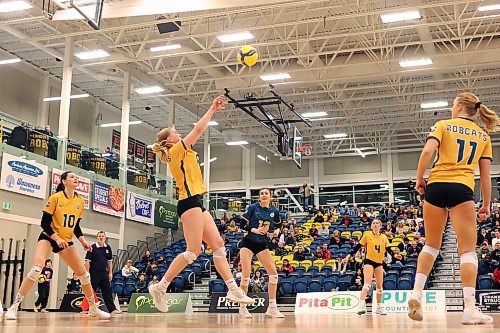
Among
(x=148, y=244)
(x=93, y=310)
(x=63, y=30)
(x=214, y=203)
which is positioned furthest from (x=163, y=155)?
(x=214, y=203)

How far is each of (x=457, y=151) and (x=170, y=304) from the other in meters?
12.1

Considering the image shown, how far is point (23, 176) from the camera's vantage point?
20.3 metres

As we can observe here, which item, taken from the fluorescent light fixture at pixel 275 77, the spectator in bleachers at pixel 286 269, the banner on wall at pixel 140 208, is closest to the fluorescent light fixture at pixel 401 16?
the fluorescent light fixture at pixel 275 77

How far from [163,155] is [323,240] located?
19.0m

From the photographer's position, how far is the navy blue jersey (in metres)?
8.98

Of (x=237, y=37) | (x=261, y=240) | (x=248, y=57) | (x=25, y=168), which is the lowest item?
(x=261, y=240)

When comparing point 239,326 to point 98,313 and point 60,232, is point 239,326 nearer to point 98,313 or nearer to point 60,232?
point 98,313

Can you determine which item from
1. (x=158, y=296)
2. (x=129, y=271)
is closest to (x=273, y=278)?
(x=158, y=296)

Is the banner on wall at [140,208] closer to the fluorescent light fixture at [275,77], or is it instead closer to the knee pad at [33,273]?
the fluorescent light fixture at [275,77]

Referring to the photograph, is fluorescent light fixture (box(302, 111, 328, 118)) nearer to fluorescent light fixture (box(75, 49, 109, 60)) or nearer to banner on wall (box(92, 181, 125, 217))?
banner on wall (box(92, 181, 125, 217))

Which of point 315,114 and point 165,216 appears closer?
point 165,216

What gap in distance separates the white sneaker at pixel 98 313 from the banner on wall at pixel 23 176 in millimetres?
12589

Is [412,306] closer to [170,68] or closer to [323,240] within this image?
[323,240]

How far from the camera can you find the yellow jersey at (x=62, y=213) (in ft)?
26.2
